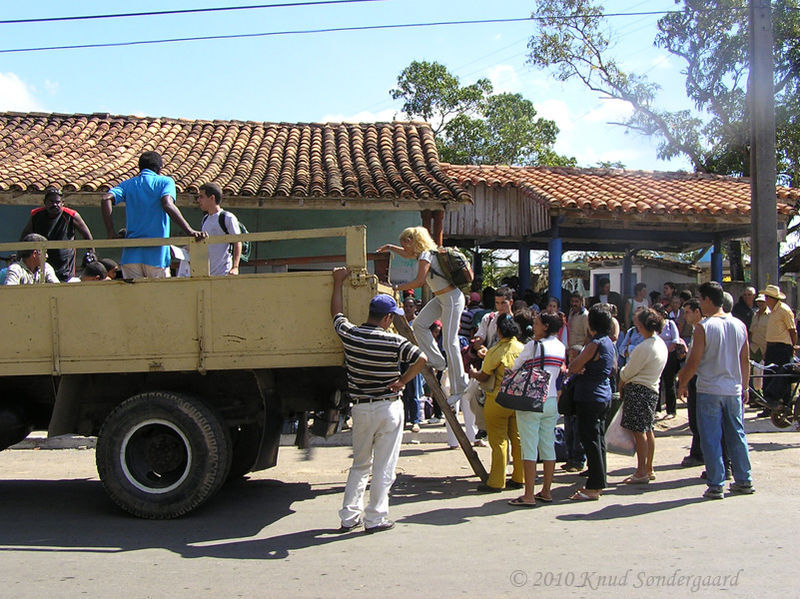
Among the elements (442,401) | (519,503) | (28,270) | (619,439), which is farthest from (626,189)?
(28,270)

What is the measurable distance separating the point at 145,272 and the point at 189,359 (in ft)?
3.61

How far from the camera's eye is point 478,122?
92.1 ft

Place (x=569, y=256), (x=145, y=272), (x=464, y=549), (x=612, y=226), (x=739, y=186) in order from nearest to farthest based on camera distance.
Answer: (x=464, y=549)
(x=145, y=272)
(x=612, y=226)
(x=739, y=186)
(x=569, y=256)

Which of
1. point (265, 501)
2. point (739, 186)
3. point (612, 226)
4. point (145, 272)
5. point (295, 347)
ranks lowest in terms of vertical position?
point (265, 501)

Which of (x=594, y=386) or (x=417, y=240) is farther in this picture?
(x=417, y=240)

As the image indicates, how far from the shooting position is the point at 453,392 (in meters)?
7.50

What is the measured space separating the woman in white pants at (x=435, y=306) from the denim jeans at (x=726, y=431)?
Answer: 7.13ft

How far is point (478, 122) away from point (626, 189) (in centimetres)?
1322

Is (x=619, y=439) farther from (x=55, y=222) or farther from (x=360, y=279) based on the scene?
(x=55, y=222)

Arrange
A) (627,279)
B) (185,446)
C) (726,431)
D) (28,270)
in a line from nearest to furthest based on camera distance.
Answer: (185,446), (726,431), (28,270), (627,279)

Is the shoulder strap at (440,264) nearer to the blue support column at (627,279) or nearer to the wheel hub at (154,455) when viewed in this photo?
the wheel hub at (154,455)

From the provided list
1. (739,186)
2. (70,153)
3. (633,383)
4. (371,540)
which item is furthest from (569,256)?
(371,540)

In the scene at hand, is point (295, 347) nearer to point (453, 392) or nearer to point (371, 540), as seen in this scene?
point (371, 540)

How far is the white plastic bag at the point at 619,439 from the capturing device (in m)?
7.27
